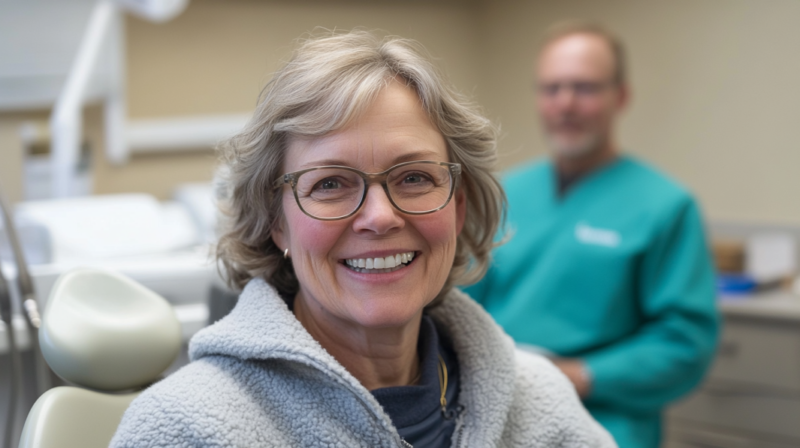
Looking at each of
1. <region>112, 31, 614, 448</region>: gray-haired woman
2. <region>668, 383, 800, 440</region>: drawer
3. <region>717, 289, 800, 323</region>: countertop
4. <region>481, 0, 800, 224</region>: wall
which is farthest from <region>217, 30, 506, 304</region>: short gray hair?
<region>481, 0, 800, 224</region>: wall

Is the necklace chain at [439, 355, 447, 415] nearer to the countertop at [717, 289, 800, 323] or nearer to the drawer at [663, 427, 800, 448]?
the countertop at [717, 289, 800, 323]

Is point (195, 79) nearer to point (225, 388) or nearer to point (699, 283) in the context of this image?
point (699, 283)

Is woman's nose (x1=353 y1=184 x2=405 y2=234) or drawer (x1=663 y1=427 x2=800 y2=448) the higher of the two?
woman's nose (x1=353 y1=184 x2=405 y2=234)

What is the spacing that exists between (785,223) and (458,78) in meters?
1.39

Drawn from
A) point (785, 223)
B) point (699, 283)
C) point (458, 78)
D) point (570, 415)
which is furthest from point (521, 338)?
point (458, 78)

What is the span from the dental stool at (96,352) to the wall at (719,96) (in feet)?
6.24

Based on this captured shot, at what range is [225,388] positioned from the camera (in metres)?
0.90

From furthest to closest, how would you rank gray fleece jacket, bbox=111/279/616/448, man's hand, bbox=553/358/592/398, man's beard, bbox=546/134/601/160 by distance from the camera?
man's beard, bbox=546/134/601/160 → man's hand, bbox=553/358/592/398 → gray fleece jacket, bbox=111/279/616/448

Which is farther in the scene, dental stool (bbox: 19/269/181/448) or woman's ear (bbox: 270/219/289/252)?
woman's ear (bbox: 270/219/289/252)

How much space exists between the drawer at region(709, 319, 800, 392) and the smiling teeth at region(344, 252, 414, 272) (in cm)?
161

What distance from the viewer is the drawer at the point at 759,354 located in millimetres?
2191

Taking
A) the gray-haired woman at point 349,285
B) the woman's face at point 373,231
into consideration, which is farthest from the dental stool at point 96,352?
the woman's face at point 373,231

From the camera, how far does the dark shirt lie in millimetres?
999

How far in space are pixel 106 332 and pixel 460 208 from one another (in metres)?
0.49
